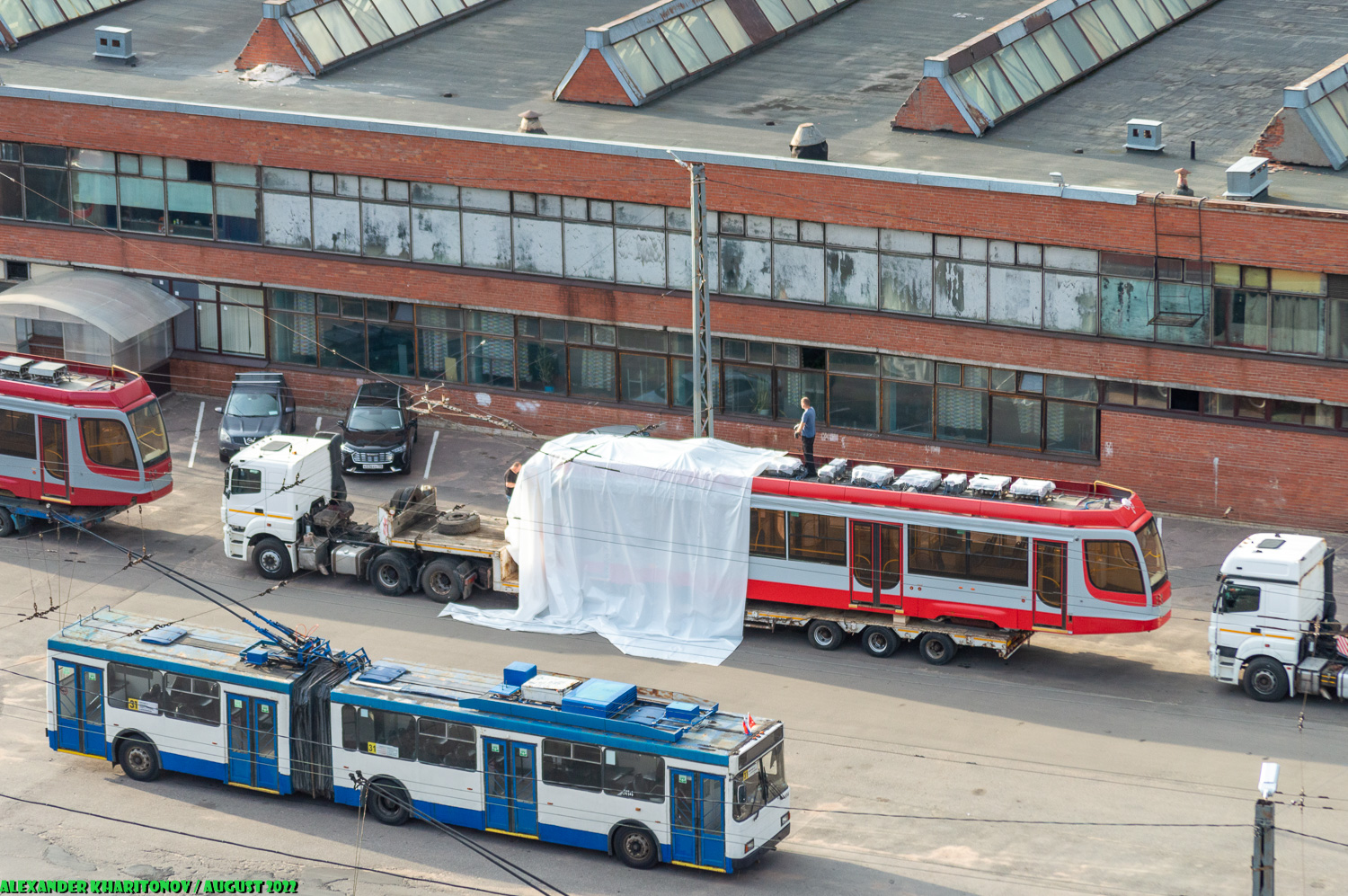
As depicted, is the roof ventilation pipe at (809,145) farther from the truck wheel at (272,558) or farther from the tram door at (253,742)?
the tram door at (253,742)

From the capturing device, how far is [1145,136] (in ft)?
142

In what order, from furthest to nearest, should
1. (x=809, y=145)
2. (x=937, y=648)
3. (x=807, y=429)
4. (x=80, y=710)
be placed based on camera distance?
(x=809, y=145) → (x=807, y=429) → (x=937, y=648) → (x=80, y=710)

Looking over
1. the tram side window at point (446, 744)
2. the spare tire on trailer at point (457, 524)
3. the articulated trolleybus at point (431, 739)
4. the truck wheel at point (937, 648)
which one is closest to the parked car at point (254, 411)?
the spare tire on trailer at point (457, 524)

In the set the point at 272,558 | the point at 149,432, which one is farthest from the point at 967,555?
Result: the point at 149,432

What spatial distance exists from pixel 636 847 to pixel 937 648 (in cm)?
882

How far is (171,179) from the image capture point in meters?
48.6

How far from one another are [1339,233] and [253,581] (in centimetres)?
2170

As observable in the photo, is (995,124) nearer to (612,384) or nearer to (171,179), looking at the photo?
(612,384)

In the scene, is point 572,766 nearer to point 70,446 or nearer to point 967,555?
point 967,555

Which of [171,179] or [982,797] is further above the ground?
[171,179]

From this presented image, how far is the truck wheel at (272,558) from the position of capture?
39.5m

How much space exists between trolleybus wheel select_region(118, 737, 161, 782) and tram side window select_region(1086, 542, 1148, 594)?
50.4 feet

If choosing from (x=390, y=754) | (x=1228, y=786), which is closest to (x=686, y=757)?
(x=390, y=754)

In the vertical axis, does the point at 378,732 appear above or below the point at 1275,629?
below
